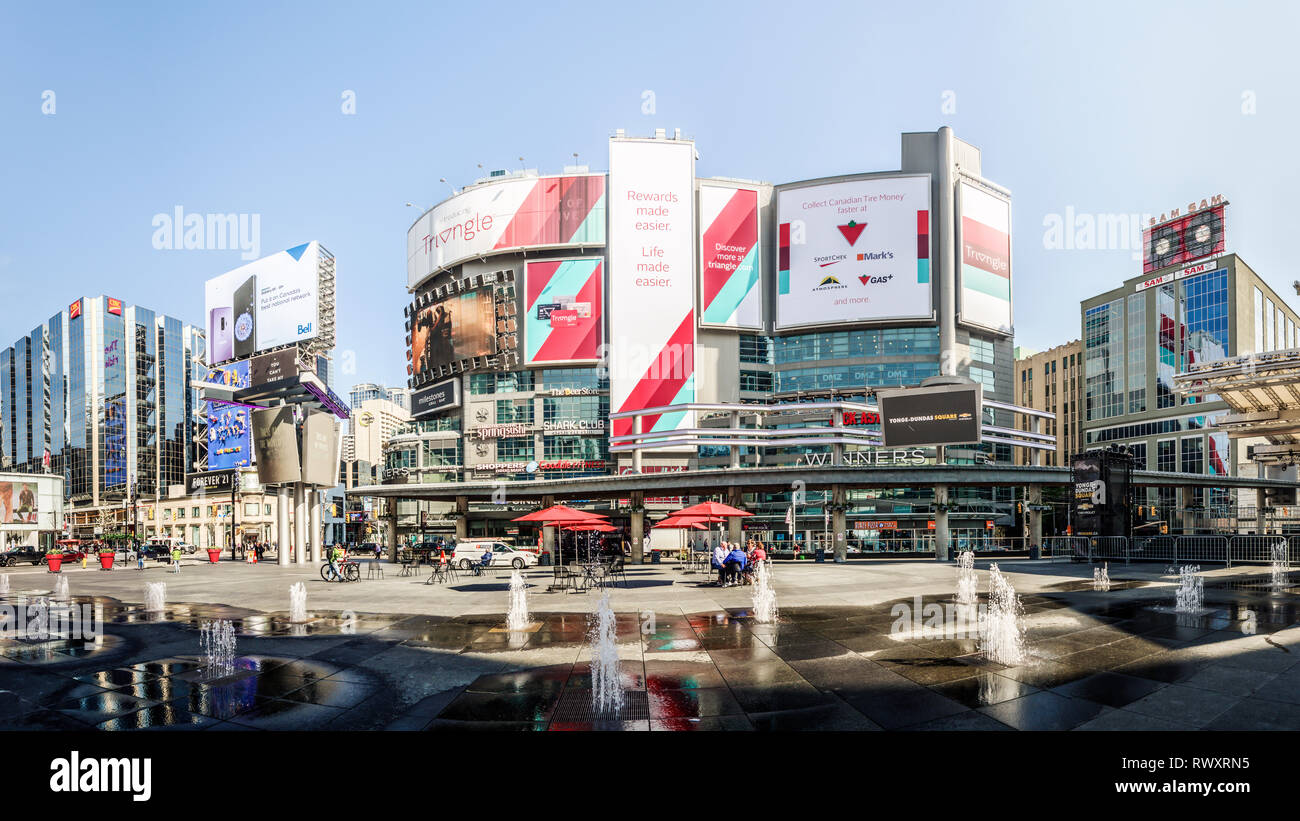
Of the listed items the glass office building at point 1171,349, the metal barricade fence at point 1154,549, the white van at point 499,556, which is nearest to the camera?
the metal barricade fence at point 1154,549

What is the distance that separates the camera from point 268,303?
179 feet

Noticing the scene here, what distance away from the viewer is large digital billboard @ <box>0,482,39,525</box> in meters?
81.4

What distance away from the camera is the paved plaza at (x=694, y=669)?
8232mm

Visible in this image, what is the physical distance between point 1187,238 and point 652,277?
73449 millimetres

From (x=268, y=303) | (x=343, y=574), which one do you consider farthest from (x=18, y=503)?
(x=343, y=574)

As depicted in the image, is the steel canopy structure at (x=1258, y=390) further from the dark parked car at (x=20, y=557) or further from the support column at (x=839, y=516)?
the dark parked car at (x=20, y=557)

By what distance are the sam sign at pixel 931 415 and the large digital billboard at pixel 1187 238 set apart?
71.9 metres

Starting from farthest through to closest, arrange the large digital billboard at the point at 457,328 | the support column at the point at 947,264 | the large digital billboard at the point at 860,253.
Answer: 1. the large digital billboard at the point at 457,328
2. the support column at the point at 947,264
3. the large digital billboard at the point at 860,253

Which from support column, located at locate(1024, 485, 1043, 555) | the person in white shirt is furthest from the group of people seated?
support column, located at locate(1024, 485, 1043, 555)

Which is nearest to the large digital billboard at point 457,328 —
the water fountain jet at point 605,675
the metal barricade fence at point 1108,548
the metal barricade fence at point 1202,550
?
the metal barricade fence at point 1108,548

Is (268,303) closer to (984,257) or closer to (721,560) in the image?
(721,560)
